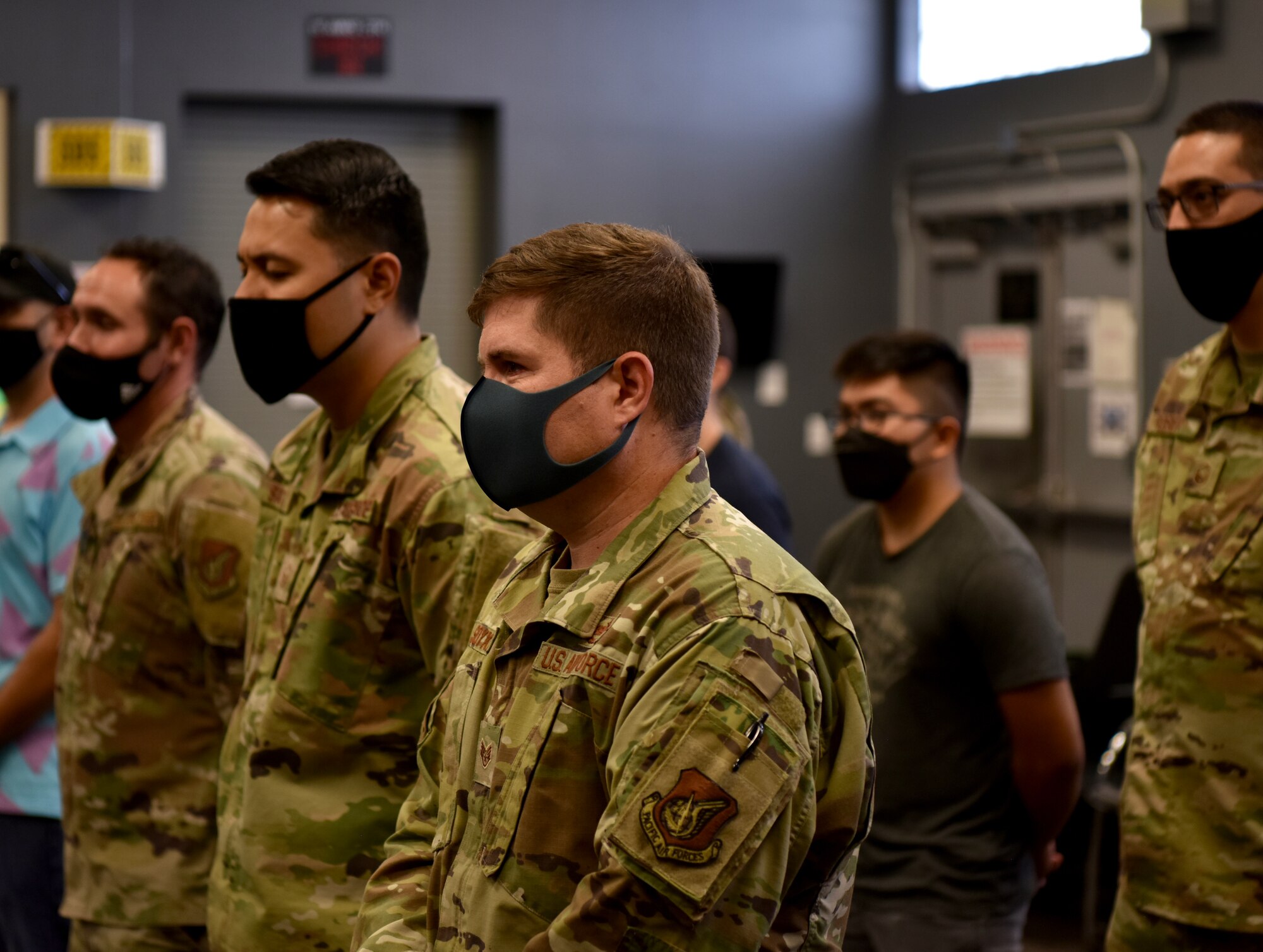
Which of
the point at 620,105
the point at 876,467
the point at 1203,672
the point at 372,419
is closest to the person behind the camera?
the point at 372,419

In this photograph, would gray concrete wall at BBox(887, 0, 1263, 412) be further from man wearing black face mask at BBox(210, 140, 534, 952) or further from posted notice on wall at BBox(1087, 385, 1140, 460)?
man wearing black face mask at BBox(210, 140, 534, 952)

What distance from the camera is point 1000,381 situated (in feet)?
20.8

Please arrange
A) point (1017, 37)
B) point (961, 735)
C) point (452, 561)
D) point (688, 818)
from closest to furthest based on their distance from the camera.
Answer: point (688, 818) < point (452, 561) < point (961, 735) < point (1017, 37)

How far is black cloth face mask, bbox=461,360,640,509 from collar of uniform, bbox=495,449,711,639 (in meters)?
0.07

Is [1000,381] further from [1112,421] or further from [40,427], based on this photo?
[40,427]

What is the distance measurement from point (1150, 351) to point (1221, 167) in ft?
10.9

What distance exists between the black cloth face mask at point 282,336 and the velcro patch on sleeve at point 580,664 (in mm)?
836

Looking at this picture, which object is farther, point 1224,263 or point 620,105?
point 620,105

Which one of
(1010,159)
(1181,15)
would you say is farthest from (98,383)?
(1010,159)

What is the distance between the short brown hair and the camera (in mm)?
1445

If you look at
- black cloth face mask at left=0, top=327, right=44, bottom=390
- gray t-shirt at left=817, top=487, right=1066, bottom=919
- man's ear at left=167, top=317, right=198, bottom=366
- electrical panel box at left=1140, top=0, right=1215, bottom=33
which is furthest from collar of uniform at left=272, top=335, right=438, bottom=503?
electrical panel box at left=1140, top=0, right=1215, bottom=33

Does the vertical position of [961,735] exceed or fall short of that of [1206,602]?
it falls short

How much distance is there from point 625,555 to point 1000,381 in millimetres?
5197

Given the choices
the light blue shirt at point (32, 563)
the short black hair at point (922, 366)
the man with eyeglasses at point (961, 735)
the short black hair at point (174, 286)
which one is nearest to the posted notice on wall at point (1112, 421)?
the short black hair at point (922, 366)
